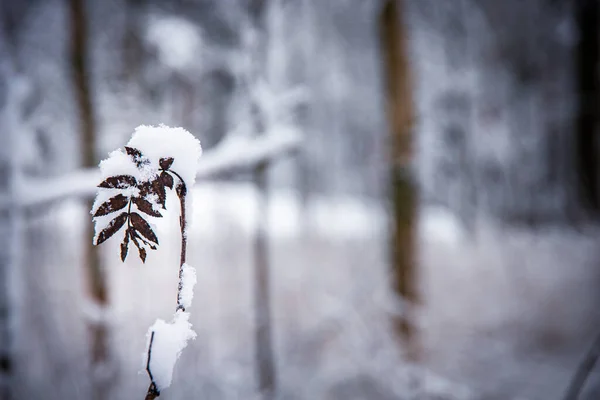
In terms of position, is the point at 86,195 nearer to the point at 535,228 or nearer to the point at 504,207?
the point at 535,228

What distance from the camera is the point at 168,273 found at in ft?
19.7

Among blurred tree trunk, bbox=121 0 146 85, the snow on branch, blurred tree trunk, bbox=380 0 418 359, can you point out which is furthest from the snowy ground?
blurred tree trunk, bbox=121 0 146 85

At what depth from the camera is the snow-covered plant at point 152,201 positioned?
0.55 metres

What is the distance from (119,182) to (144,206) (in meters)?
0.07

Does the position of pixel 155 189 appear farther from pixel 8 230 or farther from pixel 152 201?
pixel 8 230

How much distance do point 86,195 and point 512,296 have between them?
7.09 meters

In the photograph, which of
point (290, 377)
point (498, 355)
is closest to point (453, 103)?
point (498, 355)

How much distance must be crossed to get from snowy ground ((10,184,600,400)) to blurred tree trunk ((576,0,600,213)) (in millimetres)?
2302

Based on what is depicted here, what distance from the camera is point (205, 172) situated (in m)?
1.54

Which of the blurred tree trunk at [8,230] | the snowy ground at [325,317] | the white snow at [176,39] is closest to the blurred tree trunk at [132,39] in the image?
the white snow at [176,39]

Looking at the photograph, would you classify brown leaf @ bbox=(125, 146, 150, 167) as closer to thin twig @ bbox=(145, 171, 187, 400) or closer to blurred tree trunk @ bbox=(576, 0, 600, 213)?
thin twig @ bbox=(145, 171, 187, 400)

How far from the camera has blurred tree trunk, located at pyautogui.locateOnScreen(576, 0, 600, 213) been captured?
8648mm

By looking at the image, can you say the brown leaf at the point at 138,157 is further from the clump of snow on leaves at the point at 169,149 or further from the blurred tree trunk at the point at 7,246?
the blurred tree trunk at the point at 7,246

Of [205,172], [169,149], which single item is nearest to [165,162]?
[169,149]
